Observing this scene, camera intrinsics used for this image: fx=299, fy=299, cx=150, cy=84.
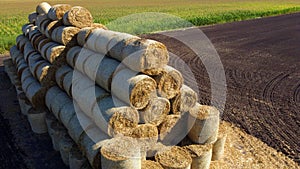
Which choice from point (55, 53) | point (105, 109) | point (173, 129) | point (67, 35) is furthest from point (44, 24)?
point (173, 129)

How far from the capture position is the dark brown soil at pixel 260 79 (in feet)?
32.7

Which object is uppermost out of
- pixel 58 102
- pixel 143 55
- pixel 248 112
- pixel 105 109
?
pixel 143 55

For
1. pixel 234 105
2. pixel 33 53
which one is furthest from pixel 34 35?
pixel 234 105

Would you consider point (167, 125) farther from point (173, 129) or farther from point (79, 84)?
point (79, 84)

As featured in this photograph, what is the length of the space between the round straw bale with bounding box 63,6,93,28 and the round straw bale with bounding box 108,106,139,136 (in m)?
4.75

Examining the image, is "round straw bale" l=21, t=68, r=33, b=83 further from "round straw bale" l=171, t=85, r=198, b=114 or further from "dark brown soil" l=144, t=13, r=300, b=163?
"dark brown soil" l=144, t=13, r=300, b=163

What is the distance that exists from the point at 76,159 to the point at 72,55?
352cm

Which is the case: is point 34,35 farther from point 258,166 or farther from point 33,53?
point 258,166

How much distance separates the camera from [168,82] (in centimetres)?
720

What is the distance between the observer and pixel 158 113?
7148 mm

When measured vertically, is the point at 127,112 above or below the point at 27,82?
above

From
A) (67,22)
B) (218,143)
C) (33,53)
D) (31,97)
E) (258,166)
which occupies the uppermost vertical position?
(67,22)

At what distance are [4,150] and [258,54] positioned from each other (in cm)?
1620

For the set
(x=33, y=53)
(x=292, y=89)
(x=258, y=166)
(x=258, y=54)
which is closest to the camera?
(x=258, y=166)
